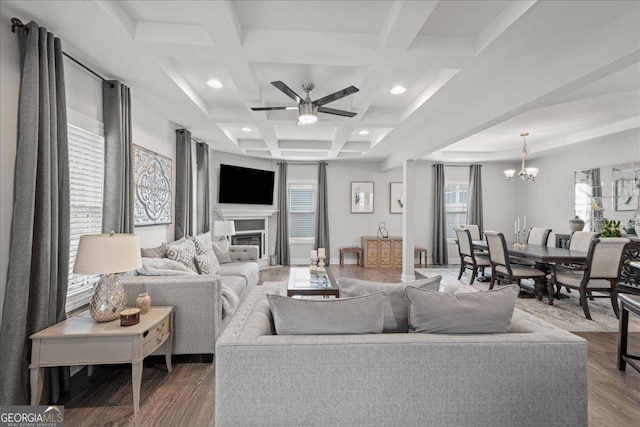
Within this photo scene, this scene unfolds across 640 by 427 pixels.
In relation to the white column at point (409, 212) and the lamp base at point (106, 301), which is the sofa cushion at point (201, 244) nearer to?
the lamp base at point (106, 301)

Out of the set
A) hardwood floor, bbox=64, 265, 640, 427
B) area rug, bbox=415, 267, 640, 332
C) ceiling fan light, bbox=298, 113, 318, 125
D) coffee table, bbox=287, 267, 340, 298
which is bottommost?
hardwood floor, bbox=64, 265, 640, 427

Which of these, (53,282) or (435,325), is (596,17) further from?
(53,282)

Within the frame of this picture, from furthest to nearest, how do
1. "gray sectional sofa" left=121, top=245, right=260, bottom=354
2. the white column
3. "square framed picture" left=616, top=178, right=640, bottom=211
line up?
the white column, "square framed picture" left=616, top=178, right=640, bottom=211, "gray sectional sofa" left=121, top=245, right=260, bottom=354

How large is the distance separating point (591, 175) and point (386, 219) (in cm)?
406

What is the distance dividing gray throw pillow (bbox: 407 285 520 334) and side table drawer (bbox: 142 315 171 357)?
1.74m

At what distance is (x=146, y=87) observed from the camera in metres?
Result: 3.16

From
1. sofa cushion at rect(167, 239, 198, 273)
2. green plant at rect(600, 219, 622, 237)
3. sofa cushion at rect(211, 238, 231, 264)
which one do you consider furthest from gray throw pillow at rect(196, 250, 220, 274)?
green plant at rect(600, 219, 622, 237)

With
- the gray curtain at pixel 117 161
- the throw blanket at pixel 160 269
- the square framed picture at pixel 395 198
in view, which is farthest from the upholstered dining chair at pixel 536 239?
the gray curtain at pixel 117 161

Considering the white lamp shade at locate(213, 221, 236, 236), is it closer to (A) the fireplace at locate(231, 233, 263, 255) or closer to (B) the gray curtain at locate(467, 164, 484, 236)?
(A) the fireplace at locate(231, 233, 263, 255)

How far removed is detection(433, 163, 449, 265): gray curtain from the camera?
760cm

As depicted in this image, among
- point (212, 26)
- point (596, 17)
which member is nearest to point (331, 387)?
point (212, 26)

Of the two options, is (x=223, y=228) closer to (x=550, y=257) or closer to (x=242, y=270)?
(x=242, y=270)

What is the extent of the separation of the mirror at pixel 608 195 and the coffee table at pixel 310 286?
4.87 m

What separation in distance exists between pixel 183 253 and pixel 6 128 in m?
1.97
